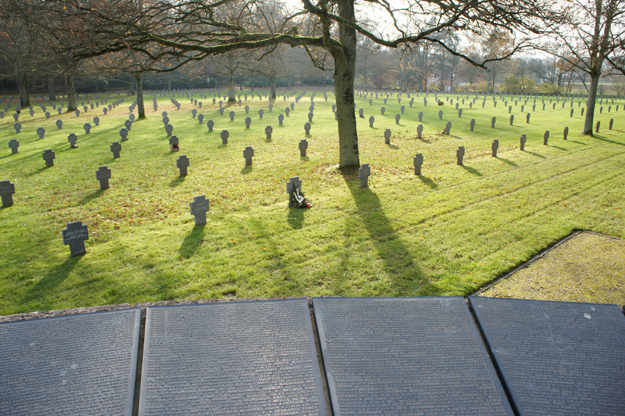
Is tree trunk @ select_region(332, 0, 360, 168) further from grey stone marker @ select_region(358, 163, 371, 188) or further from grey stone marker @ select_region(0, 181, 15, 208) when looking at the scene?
grey stone marker @ select_region(0, 181, 15, 208)

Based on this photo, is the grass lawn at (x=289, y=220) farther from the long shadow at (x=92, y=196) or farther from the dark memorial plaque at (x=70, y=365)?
the dark memorial plaque at (x=70, y=365)

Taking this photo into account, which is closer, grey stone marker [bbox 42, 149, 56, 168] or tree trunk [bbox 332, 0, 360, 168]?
tree trunk [bbox 332, 0, 360, 168]

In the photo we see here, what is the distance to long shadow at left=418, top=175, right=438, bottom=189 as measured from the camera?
9682 millimetres

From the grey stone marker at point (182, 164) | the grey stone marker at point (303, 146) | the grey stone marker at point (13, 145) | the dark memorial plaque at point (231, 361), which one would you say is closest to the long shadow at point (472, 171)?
the grey stone marker at point (303, 146)

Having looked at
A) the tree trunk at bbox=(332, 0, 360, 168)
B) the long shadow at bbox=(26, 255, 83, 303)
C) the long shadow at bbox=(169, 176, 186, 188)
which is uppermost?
the tree trunk at bbox=(332, 0, 360, 168)

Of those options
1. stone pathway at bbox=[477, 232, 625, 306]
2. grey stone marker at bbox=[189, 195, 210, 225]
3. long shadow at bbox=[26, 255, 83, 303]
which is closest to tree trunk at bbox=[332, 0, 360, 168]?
grey stone marker at bbox=[189, 195, 210, 225]

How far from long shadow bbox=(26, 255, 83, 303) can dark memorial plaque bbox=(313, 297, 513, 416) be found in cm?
420

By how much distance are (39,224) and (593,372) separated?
886cm

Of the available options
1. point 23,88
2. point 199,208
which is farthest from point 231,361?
point 23,88

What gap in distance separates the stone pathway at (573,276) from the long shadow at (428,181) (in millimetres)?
3695

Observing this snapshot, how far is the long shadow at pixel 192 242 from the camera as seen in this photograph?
5.96m

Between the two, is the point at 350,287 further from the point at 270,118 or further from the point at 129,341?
the point at 270,118

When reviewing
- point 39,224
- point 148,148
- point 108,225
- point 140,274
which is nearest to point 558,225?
point 140,274

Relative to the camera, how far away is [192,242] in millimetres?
6363
